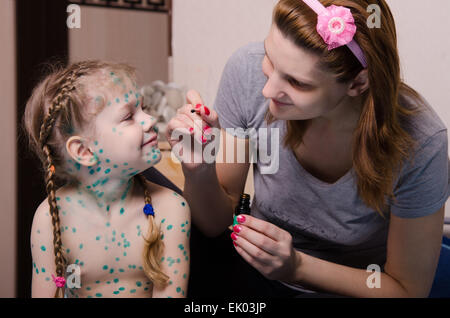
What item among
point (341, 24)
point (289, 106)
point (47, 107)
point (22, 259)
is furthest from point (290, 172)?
point (22, 259)

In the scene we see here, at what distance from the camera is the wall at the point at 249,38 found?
899 millimetres

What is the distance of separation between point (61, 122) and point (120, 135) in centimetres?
8

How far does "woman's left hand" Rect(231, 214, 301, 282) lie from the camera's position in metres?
0.69

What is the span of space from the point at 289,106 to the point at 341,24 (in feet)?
0.42

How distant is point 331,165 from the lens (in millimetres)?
819

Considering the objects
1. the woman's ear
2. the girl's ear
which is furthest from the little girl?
the woman's ear

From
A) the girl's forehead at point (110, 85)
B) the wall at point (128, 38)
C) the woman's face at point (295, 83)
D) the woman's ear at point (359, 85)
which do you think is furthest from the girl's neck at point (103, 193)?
the wall at point (128, 38)

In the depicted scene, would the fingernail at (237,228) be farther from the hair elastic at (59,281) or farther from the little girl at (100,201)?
the hair elastic at (59,281)

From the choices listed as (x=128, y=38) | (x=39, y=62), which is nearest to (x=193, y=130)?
(x=39, y=62)

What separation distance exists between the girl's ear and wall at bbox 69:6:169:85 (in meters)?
1.13

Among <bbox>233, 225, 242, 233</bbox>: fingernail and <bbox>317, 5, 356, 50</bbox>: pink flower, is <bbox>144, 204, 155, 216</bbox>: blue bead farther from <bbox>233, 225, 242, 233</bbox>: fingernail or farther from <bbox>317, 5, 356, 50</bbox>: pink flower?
<bbox>317, 5, 356, 50</bbox>: pink flower

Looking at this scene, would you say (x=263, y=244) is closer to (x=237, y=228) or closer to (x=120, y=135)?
(x=237, y=228)

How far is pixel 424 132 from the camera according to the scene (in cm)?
72
